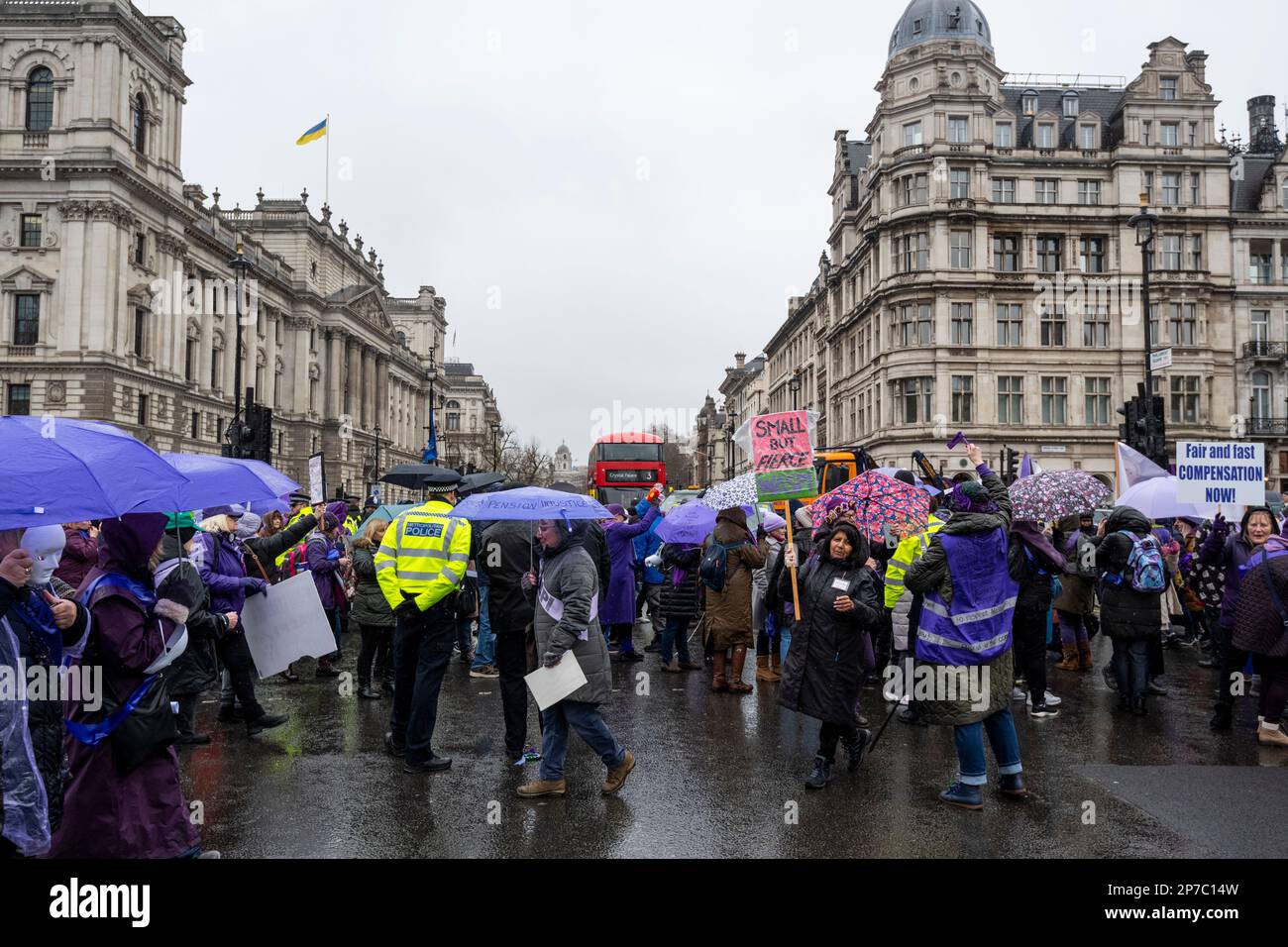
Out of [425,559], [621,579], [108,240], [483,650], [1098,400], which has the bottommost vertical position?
[483,650]

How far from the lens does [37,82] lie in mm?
50781

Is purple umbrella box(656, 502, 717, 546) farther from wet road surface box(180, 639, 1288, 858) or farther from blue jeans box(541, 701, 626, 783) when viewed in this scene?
blue jeans box(541, 701, 626, 783)

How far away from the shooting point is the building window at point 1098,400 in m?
46.3

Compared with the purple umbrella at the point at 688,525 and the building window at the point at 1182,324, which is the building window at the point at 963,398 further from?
the purple umbrella at the point at 688,525

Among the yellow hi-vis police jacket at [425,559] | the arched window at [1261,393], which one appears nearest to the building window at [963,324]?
the arched window at [1261,393]

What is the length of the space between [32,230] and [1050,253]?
5528 cm

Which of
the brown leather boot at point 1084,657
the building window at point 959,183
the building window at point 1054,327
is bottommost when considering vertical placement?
the brown leather boot at point 1084,657

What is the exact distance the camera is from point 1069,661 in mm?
12055

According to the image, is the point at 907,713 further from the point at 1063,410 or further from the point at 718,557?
the point at 1063,410

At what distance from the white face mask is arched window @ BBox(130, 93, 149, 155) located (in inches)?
2321

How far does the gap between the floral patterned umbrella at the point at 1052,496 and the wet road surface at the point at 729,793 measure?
79.9 inches

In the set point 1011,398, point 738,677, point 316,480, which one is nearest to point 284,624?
point 738,677

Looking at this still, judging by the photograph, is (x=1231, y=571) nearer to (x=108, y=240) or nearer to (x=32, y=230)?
(x=108, y=240)
